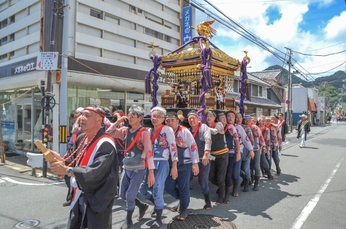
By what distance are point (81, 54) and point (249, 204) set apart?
28.8 feet

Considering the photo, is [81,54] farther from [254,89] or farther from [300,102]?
[300,102]

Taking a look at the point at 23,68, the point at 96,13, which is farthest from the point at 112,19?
the point at 23,68

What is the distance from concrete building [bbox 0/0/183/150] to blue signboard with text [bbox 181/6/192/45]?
1943 millimetres

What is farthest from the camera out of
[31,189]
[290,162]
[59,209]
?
[290,162]

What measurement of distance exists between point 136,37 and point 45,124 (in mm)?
7329

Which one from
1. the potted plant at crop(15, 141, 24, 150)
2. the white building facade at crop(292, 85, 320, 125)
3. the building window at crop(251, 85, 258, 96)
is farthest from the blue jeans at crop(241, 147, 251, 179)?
the white building facade at crop(292, 85, 320, 125)

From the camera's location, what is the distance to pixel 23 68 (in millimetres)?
10641

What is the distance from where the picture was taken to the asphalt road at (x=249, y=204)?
4.26 metres

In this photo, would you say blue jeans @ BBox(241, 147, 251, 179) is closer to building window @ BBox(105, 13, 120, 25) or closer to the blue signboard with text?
building window @ BBox(105, 13, 120, 25)

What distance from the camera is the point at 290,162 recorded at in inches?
390

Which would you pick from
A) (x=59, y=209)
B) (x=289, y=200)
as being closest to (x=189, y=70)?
(x=289, y=200)

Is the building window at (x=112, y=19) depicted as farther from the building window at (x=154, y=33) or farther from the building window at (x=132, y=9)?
the building window at (x=154, y=33)

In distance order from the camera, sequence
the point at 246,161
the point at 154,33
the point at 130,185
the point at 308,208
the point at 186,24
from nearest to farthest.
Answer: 1. the point at 130,185
2. the point at 308,208
3. the point at 246,161
4. the point at 154,33
5. the point at 186,24

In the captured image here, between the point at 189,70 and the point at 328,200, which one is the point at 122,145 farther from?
the point at 328,200
